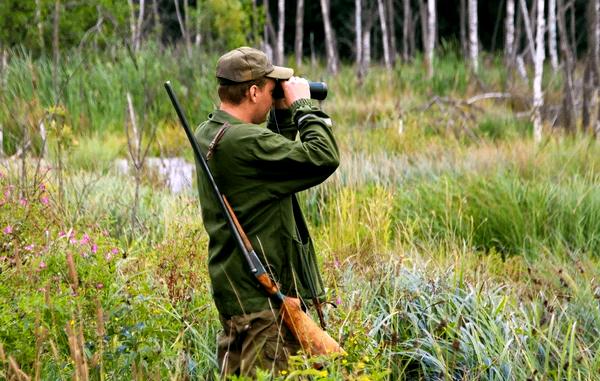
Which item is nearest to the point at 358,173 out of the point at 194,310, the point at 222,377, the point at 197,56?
the point at 194,310

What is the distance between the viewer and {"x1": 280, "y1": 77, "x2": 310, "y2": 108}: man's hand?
334 centimetres

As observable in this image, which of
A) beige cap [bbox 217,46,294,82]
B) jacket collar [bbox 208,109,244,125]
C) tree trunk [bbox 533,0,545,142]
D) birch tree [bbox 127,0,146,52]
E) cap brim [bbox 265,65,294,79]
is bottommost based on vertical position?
tree trunk [bbox 533,0,545,142]

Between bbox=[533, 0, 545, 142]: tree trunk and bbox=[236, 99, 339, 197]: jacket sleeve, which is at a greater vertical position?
bbox=[236, 99, 339, 197]: jacket sleeve

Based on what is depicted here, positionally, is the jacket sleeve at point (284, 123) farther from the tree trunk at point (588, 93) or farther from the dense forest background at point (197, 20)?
the tree trunk at point (588, 93)

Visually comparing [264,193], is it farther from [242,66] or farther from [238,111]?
[242,66]

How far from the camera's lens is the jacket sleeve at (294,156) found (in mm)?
3146

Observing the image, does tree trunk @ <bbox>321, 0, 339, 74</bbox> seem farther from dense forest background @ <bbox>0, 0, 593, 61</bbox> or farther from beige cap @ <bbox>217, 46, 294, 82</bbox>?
beige cap @ <bbox>217, 46, 294, 82</bbox>

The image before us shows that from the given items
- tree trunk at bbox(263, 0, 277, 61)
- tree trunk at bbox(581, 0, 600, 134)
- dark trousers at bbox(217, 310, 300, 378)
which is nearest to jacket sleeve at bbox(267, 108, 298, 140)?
dark trousers at bbox(217, 310, 300, 378)

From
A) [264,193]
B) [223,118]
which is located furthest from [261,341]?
[223,118]

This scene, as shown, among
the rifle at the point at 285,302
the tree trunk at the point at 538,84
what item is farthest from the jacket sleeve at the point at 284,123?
the tree trunk at the point at 538,84

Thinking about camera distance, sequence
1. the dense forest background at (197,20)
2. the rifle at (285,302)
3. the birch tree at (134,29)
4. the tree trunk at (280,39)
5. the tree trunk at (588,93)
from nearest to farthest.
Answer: the rifle at (285,302) < the tree trunk at (588,93) < the birch tree at (134,29) < the dense forest background at (197,20) < the tree trunk at (280,39)

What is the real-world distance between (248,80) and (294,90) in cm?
19

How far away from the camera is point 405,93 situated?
46.4ft

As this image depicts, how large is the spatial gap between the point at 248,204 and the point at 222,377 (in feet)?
2.50
